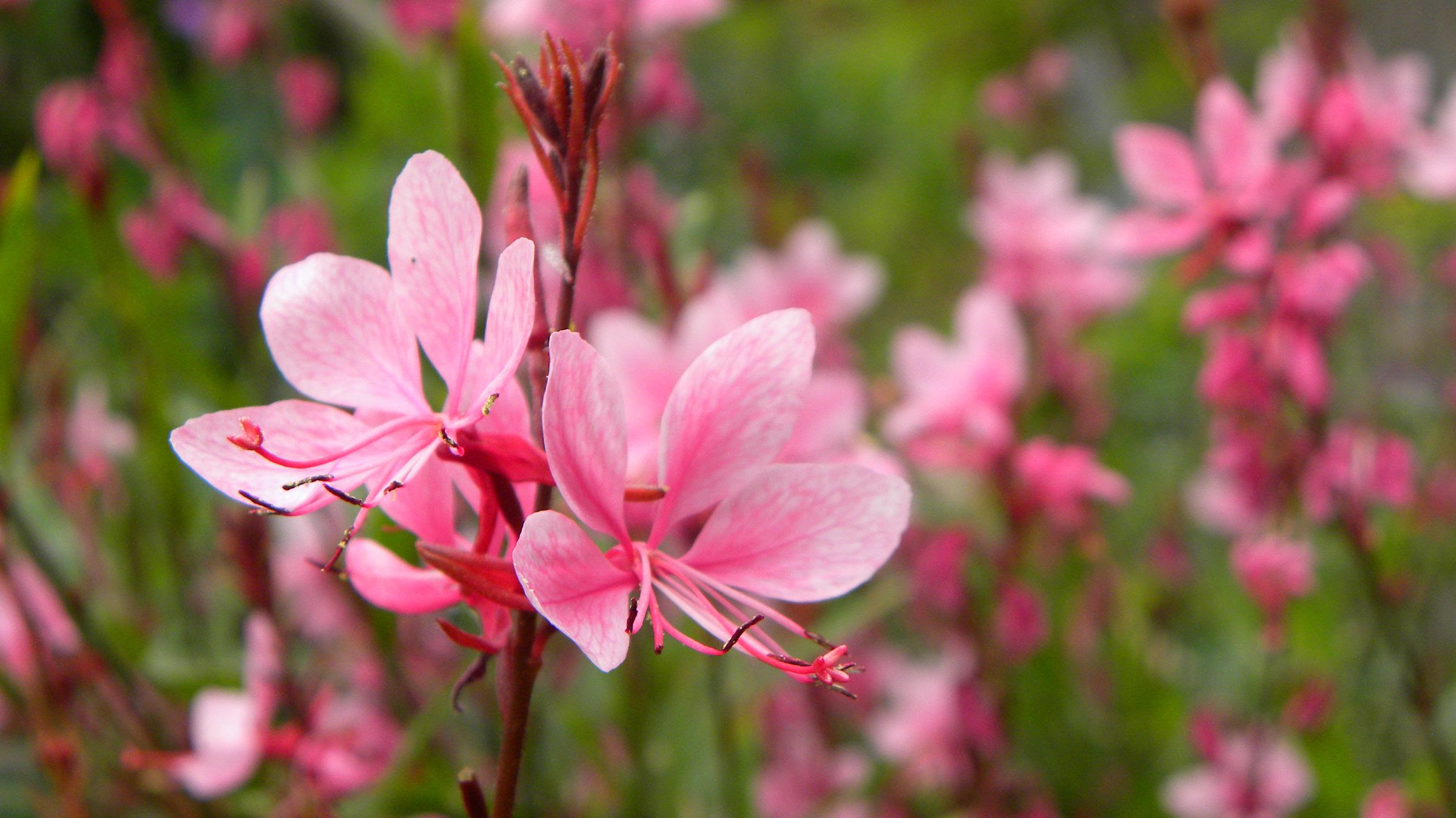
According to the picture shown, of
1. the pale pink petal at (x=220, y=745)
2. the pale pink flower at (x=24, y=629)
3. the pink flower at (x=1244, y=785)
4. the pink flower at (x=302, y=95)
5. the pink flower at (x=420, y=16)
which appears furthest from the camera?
the pink flower at (x=302, y=95)

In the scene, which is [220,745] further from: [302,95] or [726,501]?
[302,95]

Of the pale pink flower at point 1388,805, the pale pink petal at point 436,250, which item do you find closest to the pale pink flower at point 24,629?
the pale pink petal at point 436,250

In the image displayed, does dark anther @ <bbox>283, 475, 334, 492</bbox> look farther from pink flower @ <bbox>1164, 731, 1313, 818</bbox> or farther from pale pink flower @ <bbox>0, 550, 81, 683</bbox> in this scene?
pink flower @ <bbox>1164, 731, 1313, 818</bbox>

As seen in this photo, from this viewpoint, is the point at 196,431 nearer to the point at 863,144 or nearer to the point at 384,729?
the point at 384,729

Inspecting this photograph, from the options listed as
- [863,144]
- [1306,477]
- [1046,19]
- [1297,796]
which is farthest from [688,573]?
[1046,19]

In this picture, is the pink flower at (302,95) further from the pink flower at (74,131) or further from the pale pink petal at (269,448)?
the pale pink petal at (269,448)

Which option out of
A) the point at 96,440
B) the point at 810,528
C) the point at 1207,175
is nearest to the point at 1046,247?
the point at 1207,175
